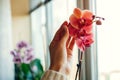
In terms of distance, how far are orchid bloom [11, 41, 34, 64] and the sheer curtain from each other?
0.24 feet

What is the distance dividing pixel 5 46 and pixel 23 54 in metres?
0.22

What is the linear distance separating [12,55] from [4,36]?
0.22 meters

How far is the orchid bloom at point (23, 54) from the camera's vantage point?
7.64 feet

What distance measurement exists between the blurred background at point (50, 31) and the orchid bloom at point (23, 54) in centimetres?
7

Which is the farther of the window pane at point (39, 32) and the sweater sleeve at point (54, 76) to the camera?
the window pane at point (39, 32)

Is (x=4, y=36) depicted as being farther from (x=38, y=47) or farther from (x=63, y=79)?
(x=63, y=79)

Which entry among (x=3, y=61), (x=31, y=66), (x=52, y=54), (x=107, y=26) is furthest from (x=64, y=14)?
(x=52, y=54)

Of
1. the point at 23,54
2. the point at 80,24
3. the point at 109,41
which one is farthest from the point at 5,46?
the point at 80,24

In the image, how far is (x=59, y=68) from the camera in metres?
0.72

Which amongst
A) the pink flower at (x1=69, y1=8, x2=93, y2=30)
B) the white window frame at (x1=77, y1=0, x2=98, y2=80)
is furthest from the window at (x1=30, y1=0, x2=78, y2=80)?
the pink flower at (x1=69, y1=8, x2=93, y2=30)

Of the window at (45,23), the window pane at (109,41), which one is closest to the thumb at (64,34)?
the window pane at (109,41)

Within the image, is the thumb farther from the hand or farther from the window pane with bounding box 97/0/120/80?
the window pane with bounding box 97/0/120/80

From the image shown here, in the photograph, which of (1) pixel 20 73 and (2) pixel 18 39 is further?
(2) pixel 18 39

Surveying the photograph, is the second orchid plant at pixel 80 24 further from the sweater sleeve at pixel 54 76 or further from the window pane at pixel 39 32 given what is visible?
the window pane at pixel 39 32
